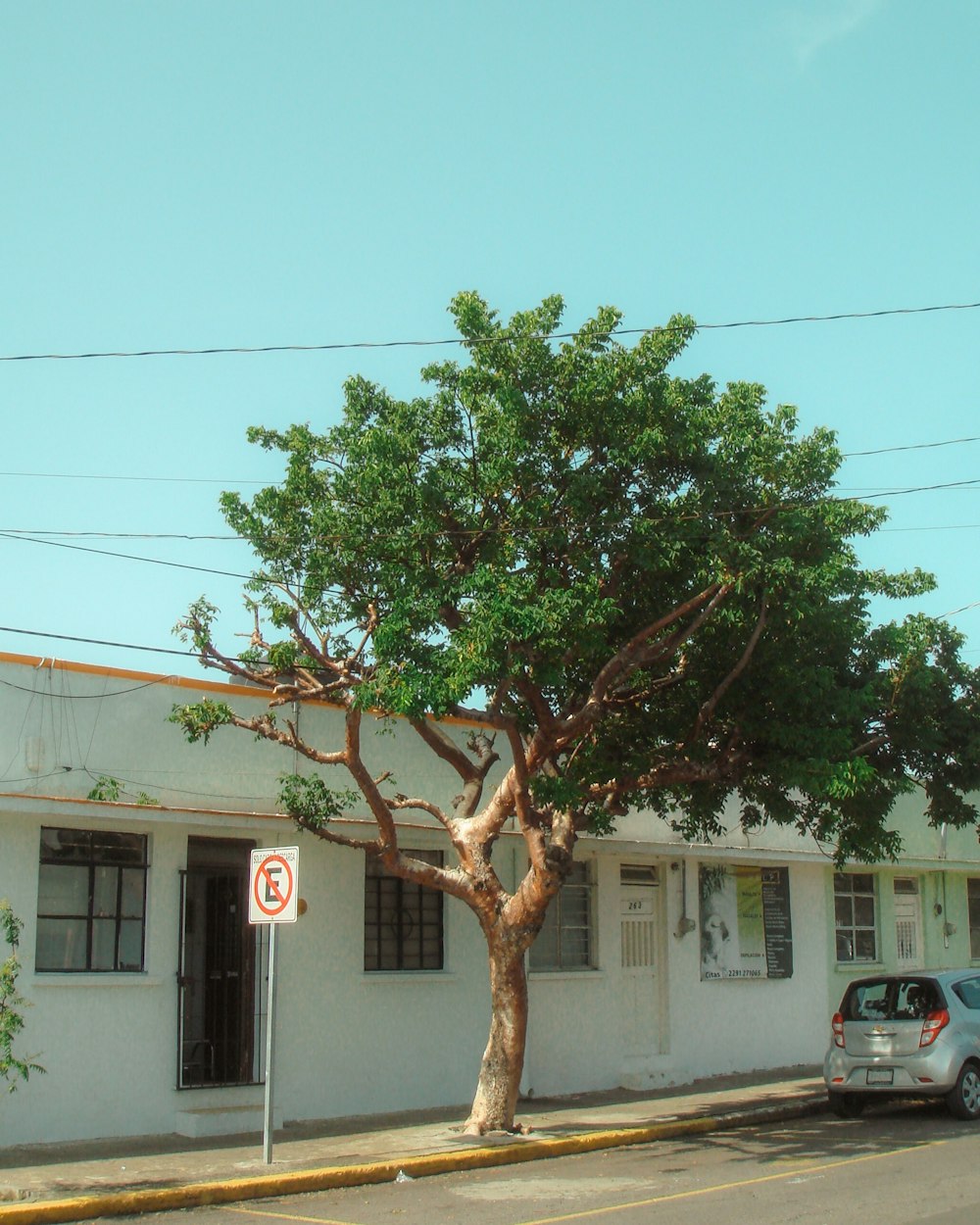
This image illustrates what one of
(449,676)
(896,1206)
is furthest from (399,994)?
(896,1206)

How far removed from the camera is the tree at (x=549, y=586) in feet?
40.9

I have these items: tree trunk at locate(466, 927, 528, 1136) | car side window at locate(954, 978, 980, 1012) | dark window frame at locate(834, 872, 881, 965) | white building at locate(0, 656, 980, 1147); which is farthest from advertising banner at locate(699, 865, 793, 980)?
tree trunk at locate(466, 927, 528, 1136)

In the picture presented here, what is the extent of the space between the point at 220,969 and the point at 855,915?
12.3 meters

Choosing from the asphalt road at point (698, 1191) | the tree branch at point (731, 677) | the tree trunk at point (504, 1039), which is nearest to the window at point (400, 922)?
the tree trunk at point (504, 1039)

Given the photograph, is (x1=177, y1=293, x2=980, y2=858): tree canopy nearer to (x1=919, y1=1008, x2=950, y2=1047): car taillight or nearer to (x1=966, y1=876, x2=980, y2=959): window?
(x1=919, y1=1008, x2=950, y2=1047): car taillight

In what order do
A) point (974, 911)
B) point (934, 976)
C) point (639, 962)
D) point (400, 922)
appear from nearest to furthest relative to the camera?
point (934, 976) < point (400, 922) < point (639, 962) < point (974, 911)

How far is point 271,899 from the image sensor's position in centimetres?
1197

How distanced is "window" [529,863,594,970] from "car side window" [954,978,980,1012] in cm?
486

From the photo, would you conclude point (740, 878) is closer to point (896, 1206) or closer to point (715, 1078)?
point (715, 1078)

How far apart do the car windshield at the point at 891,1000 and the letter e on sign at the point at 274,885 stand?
23.7 feet

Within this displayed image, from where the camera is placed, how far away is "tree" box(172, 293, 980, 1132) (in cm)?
1248

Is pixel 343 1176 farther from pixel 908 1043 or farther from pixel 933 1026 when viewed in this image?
pixel 933 1026

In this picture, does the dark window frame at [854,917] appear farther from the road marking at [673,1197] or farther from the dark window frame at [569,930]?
the road marking at [673,1197]

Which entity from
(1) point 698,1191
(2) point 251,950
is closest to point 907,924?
(2) point 251,950
